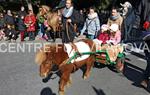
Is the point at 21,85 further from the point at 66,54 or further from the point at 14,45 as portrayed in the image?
the point at 14,45

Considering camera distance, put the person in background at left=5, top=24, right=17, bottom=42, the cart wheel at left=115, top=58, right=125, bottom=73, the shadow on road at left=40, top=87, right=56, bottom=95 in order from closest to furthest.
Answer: the shadow on road at left=40, top=87, right=56, bottom=95, the cart wheel at left=115, top=58, right=125, bottom=73, the person in background at left=5, top=24, right=17, bottom=42

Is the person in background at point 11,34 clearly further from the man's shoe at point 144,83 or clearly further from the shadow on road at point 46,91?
the man's shoe at point 144,83

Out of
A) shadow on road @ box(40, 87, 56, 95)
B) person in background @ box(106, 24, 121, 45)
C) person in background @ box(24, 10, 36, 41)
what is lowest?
shadow on road @ box(40, 87, 56, 95)

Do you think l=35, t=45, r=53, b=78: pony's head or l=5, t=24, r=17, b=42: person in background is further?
l=5, t=24, r=17, b=42: person in background

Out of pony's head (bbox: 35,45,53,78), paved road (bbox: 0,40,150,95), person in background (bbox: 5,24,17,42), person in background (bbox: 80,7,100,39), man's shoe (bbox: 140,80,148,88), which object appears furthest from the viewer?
person in background (bbox: 5,24,17,42)

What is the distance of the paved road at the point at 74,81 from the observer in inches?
285

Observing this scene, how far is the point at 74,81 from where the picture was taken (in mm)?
7977

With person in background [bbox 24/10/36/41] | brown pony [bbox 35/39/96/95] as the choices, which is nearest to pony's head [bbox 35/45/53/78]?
brown pony [bbox 35/39/96/95]

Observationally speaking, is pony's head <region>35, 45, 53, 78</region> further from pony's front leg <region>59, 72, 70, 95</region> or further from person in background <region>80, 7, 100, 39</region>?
person in background <region>80, 7, 100, 39</region>

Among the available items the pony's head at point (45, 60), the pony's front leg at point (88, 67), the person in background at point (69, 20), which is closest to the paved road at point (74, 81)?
the pony's front leg at point (88, 67)

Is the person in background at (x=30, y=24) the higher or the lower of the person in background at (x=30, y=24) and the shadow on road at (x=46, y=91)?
the higher

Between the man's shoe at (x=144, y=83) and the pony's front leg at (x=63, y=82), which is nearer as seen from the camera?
the pony's front leg at (x=63, y=82)

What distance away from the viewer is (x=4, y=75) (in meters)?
8.42

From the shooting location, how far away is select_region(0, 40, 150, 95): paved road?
7.23 meters
